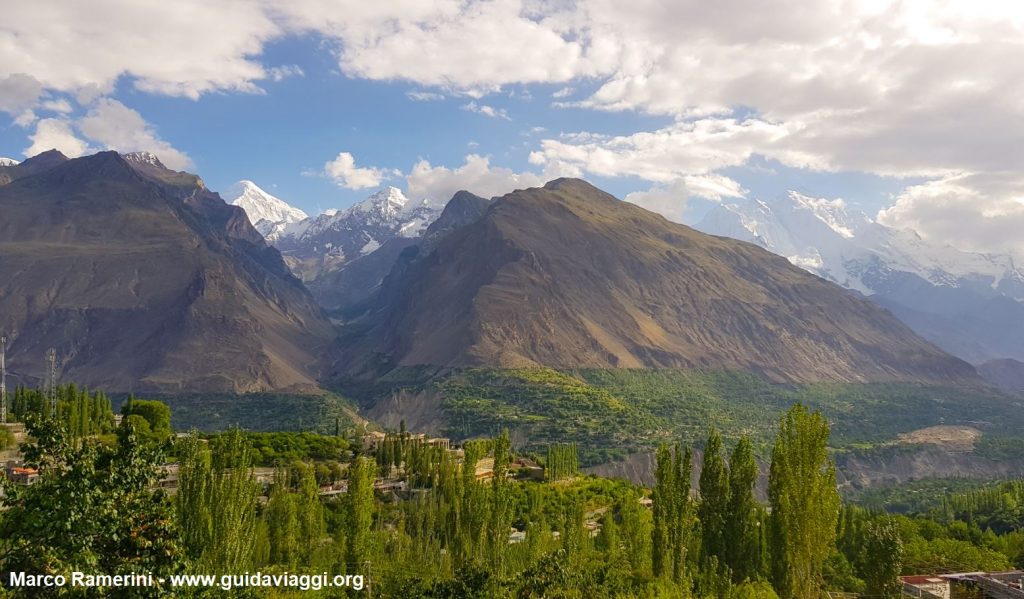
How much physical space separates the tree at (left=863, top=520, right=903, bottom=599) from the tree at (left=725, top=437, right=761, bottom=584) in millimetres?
15687

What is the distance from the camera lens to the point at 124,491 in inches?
758

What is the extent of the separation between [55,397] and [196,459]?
8620 cm

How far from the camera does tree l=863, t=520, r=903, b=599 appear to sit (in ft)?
122

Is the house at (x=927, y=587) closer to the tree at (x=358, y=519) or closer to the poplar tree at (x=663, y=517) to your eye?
the poplar tree at (x=663, y=517)

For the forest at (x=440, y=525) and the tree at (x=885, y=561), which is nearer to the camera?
the forest at (x=440, y=525)

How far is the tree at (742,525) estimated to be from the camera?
53.9m

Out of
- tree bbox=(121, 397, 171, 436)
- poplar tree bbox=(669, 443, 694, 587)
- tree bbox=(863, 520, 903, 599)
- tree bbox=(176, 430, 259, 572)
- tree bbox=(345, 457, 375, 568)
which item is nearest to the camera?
tree bbox=(176, 430, 259, 572)

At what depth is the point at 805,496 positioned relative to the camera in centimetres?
3972

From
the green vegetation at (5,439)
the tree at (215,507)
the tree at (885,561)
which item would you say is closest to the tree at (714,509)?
the tree at (885,561)

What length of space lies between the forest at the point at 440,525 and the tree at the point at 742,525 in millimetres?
139

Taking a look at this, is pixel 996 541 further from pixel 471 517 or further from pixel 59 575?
pixel 59 575

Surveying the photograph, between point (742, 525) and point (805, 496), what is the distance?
15.8 meters

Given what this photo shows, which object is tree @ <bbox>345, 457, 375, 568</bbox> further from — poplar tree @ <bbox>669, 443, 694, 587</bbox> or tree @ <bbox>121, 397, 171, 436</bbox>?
tree @ <bbox>121, 397, 171, 436</bbox>

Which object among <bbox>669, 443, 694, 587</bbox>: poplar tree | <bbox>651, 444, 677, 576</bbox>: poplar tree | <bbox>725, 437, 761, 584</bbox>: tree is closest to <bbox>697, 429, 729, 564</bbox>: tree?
<bbox>725, 437, 761, 584</bbox>: tree
